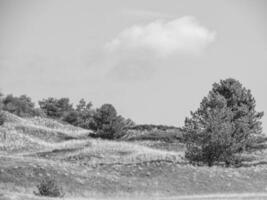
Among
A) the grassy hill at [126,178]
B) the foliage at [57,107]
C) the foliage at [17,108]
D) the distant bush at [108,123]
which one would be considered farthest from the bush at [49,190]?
the foliage at [57,107]

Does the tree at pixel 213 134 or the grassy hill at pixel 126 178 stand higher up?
the tree at pixel 213 134

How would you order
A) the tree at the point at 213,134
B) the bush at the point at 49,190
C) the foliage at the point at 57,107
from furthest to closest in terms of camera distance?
the foliage at the point at 57,107, the tree at the point at 213,134, the bush at the point at 49,190

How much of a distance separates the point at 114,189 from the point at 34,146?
34.9m

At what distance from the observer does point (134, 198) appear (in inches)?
1501

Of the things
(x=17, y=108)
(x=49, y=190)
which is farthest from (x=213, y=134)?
(x=17, y=108)

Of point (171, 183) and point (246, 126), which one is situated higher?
point (246, 126)

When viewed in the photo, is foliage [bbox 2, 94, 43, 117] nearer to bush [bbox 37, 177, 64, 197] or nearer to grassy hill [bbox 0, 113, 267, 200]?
grassy hill [bbox 0, 113, 267, 200]

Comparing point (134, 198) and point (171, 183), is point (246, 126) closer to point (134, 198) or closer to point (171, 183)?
point (171, 183)

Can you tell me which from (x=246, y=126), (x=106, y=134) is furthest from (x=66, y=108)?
(x=246, y=126)

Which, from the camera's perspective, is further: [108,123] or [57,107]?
[57,107]

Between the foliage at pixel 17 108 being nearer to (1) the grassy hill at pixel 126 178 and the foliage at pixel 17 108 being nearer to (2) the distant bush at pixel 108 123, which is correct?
(2) the distant bush at pixel 108 123

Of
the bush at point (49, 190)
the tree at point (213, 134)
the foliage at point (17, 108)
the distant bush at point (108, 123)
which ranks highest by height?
the foliage at point (17, 108)

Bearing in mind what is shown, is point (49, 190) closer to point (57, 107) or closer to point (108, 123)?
point (108, 123)

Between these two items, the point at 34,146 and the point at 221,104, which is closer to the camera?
the point at 221,104
